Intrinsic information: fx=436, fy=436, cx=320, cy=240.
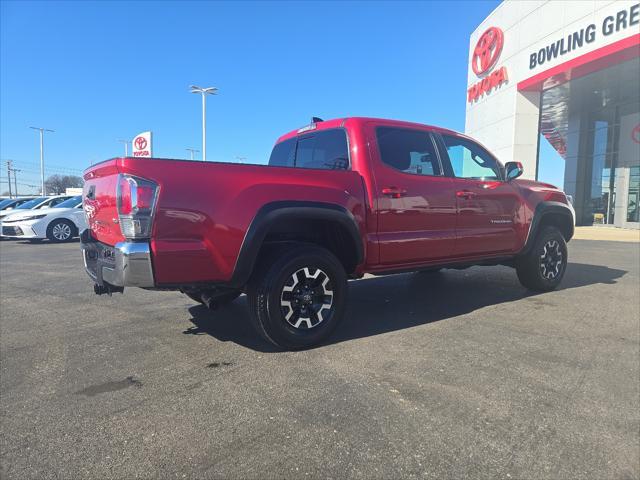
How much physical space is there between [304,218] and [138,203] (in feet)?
4.19

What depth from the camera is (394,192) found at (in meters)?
4.15

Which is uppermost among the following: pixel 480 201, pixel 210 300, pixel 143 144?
pixel 143 144

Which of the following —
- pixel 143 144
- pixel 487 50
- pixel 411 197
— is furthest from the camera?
pixel 487 50

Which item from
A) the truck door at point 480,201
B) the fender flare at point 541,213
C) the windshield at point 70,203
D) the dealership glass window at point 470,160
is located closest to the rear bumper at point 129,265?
the truck door at point 480,201

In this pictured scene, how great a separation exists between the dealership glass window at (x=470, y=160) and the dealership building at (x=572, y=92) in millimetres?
13817

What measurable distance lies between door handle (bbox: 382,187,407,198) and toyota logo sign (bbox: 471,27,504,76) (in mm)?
21580

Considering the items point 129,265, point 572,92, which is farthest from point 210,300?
point 572,92

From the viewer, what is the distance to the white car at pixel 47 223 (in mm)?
13250

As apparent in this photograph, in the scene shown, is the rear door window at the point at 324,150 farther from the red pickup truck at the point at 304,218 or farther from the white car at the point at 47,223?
the white car at the point at 47,223

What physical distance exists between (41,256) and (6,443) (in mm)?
9430

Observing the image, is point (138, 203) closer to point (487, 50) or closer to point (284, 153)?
point (284, 153)

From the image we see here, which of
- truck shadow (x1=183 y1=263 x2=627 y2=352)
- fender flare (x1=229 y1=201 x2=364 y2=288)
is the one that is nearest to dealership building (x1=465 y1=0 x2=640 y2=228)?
truck shadow (x1=183 y1=263 x2=627 y2=352)

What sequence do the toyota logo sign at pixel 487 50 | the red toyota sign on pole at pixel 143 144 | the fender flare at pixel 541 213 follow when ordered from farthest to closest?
the toyota logo sign at pixel 487 50, the red toyota sign on pole at pixel 143 144, the fender flare at pixel 541 213

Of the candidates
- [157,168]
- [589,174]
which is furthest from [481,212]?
[589,174]
